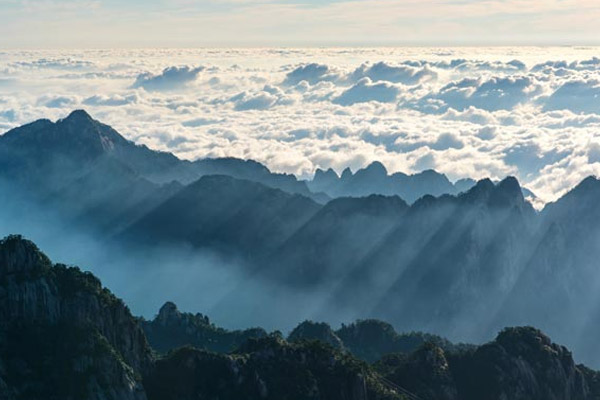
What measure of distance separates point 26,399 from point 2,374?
6.33 metres

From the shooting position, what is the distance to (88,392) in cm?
19988

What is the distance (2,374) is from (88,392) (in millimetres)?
15164

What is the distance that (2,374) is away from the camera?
200 meters

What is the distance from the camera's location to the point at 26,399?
19800 centimetres
